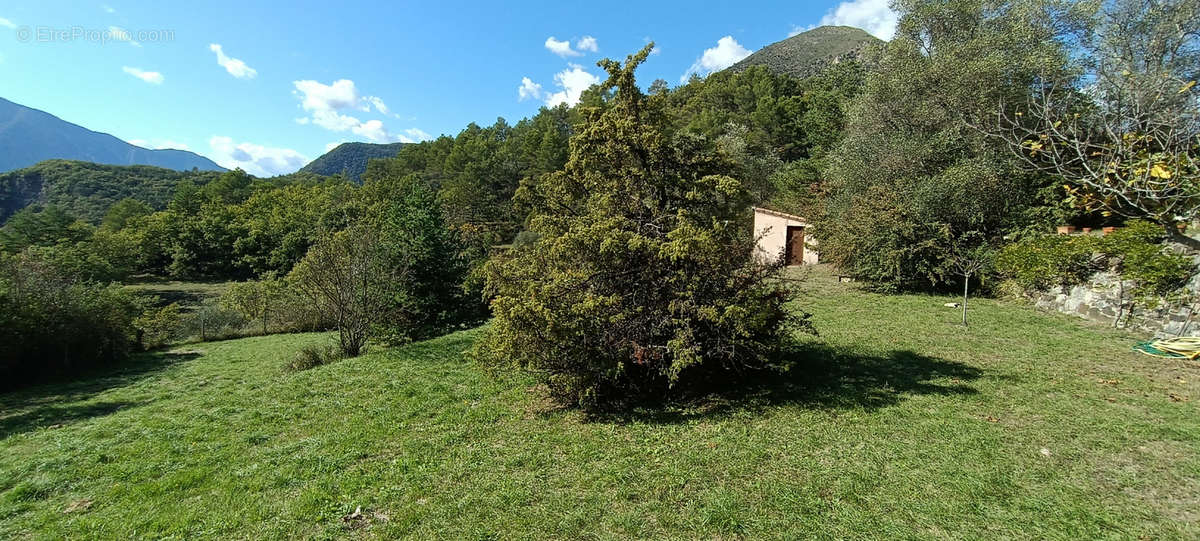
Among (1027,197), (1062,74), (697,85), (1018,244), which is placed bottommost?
(1018,244)

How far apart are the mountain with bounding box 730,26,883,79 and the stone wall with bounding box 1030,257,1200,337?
8519 centimetres

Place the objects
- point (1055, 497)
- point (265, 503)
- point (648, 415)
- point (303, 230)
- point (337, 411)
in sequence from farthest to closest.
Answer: point (303, 230) < point (337, 411) < point (648, 415) < point (265, 503) < point (1055, 497)

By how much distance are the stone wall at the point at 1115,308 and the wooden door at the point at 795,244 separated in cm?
946

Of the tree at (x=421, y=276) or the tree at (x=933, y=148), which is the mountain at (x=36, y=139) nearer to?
the tree at (x=421, y=276)

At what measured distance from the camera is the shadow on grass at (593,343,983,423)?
6.45 meters

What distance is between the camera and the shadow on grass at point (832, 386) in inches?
254

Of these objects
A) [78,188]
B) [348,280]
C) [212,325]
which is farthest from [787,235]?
[78,188]

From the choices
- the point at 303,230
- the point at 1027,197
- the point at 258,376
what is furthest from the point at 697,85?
the point at 258,376

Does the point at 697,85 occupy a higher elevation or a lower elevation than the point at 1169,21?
higher

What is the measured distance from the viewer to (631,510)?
420 centimetres

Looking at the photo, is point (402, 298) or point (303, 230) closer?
point (402, 298)

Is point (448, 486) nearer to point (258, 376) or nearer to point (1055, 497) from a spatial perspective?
point (1055, 497)

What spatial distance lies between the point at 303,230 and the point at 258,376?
43627 millimetres

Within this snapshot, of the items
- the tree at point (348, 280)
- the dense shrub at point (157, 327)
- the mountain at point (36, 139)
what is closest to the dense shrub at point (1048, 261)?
the tree at point (348, 280)
